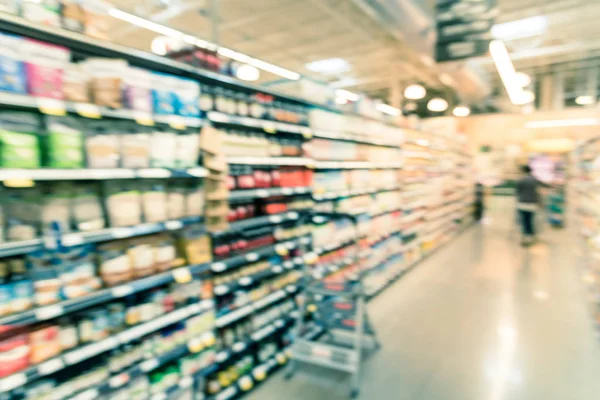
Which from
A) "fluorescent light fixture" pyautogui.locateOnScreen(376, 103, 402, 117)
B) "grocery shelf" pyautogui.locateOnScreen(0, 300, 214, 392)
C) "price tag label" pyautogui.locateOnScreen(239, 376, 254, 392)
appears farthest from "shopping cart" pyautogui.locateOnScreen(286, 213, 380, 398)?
"fluorescent light fixture" pyautogui.locateOnScreen(376, 103, 402, 117)

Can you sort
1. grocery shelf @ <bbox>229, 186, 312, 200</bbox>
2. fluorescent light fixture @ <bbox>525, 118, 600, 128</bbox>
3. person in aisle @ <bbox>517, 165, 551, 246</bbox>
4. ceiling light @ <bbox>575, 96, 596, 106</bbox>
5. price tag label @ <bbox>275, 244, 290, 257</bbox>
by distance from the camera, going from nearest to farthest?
grocery shelf @ <bbox>229, 186, 312, 200</bbox>, price tag label @ <bbox>275, 244, 290, 257</bbox>, person in aisle @ <bbox>517, 165, 551, 246</bbox>, fluorescent light fixture @ <bbox>525, 118, 600, 128</bbox>, ceiling light @ <bbox>575, 96, 596, 106</bbox>

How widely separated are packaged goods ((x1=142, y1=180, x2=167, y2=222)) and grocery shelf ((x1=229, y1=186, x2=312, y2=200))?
21.5 inches

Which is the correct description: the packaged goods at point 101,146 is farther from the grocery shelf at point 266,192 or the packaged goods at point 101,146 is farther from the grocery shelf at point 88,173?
the grocery shelf at point 266,192

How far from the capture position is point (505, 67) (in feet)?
19.5

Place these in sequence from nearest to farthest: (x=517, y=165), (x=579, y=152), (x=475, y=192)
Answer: (x=579, y=152) < (x=517, y=165) < (x=475, y=192)

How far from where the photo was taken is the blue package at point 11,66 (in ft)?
5.22

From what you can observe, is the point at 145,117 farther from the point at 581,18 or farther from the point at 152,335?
the point at 581,18

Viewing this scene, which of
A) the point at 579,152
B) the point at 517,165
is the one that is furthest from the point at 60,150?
the point at 517,165

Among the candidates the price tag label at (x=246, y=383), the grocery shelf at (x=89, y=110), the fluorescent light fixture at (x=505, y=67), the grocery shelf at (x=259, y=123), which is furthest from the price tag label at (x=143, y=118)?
the fluorescent light fixture at (x=505, y=67)

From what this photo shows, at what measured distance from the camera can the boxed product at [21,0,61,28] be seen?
1714 millimetres

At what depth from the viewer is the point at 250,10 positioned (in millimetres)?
6320

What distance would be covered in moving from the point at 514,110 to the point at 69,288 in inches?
544

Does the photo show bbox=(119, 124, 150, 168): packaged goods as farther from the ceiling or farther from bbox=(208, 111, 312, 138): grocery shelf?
the ceiling

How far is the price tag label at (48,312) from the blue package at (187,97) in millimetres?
1323
